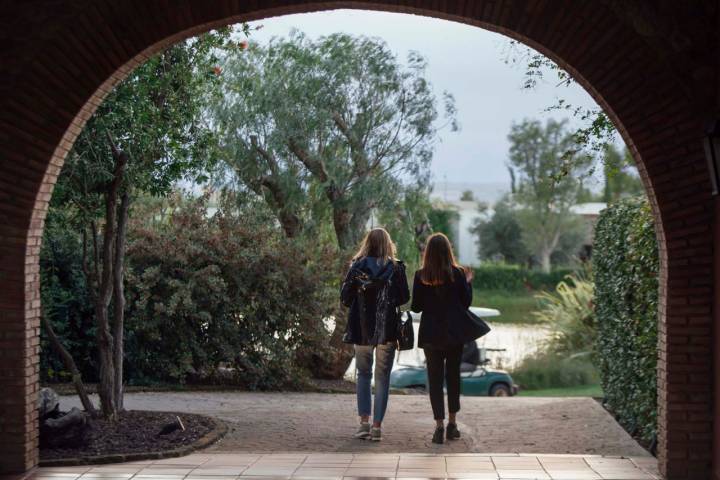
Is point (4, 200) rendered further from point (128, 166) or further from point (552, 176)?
Answer: point (552, 176)

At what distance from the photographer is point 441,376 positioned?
26.0ft

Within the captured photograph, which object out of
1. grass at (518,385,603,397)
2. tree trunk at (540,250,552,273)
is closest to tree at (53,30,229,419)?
grass at (518,385,603,397)

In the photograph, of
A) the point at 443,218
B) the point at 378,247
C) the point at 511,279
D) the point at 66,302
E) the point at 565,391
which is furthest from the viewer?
the point at 443,218

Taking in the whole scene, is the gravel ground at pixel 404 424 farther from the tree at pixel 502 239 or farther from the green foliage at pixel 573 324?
the tree at pixel 502 239

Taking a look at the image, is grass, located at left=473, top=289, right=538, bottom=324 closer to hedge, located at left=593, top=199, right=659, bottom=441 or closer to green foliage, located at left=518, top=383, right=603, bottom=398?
green foliage, located at left=518, top=383, right=603, bottom=398

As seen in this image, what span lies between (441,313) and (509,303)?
26643 millimetres

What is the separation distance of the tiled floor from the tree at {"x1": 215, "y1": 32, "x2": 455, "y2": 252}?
7.79m

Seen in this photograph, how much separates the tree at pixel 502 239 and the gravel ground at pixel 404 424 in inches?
1438

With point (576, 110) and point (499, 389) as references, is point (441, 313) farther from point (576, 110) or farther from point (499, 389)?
point (499, 389)

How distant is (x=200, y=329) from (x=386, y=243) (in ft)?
16.6

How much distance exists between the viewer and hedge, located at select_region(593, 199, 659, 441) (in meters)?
7.52

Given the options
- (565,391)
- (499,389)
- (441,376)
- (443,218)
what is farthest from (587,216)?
(441,376)

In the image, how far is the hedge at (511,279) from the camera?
3691 centimetres

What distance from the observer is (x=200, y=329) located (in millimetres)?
12320
